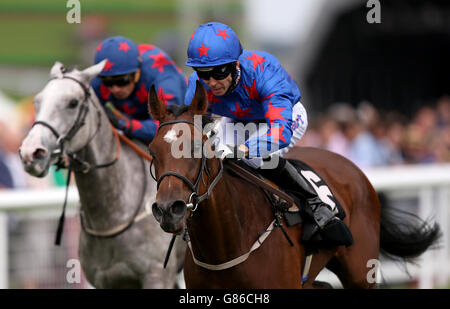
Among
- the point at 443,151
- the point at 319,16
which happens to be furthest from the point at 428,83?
the point at 443,151

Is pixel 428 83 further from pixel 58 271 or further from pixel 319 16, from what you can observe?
pixel 58 271

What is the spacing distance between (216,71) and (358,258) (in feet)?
4.68

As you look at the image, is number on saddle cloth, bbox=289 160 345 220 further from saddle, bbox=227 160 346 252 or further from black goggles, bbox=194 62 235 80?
black goggles, bbox=194 62 235 80

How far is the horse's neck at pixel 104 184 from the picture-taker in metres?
4.56

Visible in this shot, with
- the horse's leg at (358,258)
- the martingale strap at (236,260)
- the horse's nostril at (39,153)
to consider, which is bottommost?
the horse's leg at (358,258)

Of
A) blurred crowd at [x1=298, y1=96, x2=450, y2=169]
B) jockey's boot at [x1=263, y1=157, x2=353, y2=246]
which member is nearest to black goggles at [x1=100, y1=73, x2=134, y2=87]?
jockey's boot at [x1=263, y1=157, x2=353, y2=246]

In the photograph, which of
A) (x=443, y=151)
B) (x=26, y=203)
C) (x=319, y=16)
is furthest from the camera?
(x=319, y=16)

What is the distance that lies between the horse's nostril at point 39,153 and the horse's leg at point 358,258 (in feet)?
5.59

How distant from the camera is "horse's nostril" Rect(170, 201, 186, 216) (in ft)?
10.0

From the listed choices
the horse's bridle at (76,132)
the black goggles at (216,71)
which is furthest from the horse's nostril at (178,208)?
the horse's bridle at (76,132)

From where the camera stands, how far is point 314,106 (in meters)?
14.4

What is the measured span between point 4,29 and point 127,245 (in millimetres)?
31308
